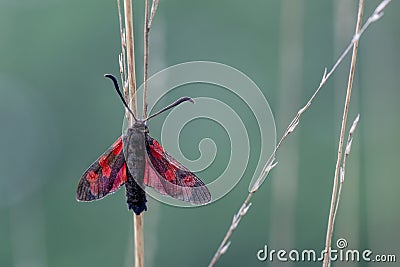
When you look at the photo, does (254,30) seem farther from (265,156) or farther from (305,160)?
(265,156)

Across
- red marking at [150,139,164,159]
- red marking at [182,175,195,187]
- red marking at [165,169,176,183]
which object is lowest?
red marking at [182,175,195,187]

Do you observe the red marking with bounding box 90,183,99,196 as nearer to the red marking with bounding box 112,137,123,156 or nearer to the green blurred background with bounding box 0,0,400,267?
the red marking with bounding box 112,137,123,156

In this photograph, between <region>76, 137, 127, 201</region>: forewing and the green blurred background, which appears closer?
<region>76, 137, 127, 201</region>: forewing

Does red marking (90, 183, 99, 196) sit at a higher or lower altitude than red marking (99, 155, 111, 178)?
lower

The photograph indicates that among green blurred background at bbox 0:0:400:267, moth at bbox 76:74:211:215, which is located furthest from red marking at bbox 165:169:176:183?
green blurred background at bbox 0:0:400:267

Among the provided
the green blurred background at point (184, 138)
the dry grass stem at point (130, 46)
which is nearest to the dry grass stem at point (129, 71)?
the dry grass stem at point (130, 46)

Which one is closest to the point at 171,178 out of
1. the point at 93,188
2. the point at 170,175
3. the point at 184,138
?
the point at 170,175

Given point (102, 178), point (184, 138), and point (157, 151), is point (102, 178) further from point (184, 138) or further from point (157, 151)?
point (184, 138)
